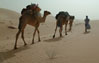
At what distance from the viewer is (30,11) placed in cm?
1062

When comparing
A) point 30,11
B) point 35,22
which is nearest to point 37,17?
point 35,22

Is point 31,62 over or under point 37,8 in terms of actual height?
under

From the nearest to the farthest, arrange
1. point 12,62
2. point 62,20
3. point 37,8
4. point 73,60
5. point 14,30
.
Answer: point 73,60 < point 12,62 < point 37,8 < point 62,20 < point 14,30

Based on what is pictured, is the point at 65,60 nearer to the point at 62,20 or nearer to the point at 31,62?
the point at 31,62

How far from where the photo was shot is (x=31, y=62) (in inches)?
264

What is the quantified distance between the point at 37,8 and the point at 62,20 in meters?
5.05

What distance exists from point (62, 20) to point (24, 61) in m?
9.66

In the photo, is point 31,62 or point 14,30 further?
point 14,30

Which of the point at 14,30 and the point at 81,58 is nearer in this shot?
the point at 81,58

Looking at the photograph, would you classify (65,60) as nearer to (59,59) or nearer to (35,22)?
(59,59)

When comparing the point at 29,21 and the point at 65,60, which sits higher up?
the point at 29,21

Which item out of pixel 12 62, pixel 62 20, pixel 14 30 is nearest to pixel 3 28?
pixel 14 30

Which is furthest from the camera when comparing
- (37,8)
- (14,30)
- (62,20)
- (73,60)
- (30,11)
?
(14,30)

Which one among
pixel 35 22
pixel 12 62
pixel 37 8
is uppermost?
pixel 37 8
